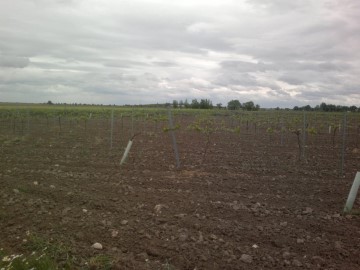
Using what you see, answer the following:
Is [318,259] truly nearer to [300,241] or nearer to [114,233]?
[300,241]

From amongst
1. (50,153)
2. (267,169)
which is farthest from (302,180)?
(50,153)

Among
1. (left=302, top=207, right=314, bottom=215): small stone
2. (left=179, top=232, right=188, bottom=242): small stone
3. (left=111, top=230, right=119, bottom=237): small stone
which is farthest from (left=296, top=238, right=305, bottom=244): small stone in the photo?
(left=111, top=230, right=119, bottom=237): small stone

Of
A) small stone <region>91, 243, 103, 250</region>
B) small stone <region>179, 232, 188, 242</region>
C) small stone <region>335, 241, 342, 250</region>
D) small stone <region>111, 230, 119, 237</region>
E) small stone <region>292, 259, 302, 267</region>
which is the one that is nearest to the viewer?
small stone <region>292, 259, 302, 267</region>

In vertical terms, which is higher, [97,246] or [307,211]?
[307,211]

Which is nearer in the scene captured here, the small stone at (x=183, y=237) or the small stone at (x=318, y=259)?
the small stone at (x=318, y=259)

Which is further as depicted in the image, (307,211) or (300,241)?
(307,211)

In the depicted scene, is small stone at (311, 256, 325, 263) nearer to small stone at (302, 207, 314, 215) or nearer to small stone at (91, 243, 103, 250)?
small stone at (302, 207, 314, 215)

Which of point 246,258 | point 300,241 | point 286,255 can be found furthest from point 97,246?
point 300,241

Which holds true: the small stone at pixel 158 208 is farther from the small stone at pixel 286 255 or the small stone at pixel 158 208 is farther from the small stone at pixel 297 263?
the small stone at pixel 297 263

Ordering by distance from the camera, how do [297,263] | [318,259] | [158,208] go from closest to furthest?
[297,263]
[318,259]
[158,208]

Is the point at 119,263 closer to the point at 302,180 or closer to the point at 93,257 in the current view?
the point at 93,257

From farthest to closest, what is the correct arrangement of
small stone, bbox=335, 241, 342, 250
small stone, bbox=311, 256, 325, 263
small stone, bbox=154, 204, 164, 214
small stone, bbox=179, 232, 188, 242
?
1. small stone, bbox=154, 204, 164, 214
2. small stone, bbox=179, 232, 188, 242
3. small stone, bbox=335, 241, 342, 250
4. small stone, bbox=311, 256, 325, 263

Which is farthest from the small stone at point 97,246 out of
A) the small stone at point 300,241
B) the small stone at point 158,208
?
the small stone at point 300,241

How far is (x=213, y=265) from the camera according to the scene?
13.4 feet
